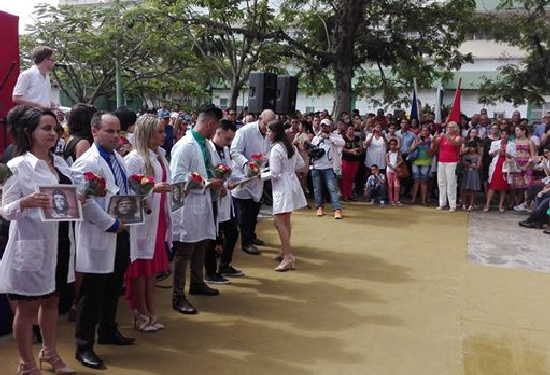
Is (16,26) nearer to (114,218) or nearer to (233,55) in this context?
(114,218)

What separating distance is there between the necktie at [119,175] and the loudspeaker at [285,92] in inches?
250

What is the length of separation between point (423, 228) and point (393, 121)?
14.7 ft

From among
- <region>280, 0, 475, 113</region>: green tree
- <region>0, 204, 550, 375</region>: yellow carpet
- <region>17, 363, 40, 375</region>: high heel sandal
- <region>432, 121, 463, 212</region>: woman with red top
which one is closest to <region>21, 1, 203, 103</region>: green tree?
<region>280, 0, 475, 113</region>: green tree

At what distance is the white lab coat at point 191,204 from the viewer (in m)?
4.99

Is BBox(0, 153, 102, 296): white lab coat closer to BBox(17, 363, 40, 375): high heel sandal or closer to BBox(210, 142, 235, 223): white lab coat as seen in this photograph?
BBox(17, 363, 40, 375): high heel sandal

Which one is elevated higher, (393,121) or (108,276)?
(393,121)

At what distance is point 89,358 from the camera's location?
3.88m

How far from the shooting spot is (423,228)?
9.27m

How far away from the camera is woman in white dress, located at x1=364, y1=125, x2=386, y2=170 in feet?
38.8

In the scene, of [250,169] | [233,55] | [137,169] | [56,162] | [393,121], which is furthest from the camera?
[233,55]

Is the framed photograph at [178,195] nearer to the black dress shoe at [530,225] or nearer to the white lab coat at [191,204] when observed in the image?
the white lab coat at [191,204]

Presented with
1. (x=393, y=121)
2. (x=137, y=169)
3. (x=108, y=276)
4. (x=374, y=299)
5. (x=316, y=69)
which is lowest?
(x=374, y=299)

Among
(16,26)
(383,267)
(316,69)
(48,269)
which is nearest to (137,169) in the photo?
(48,269)

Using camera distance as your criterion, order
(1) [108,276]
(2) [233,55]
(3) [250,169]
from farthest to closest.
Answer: (2) [233,55], (3) [250,169], (1) [108,276]
